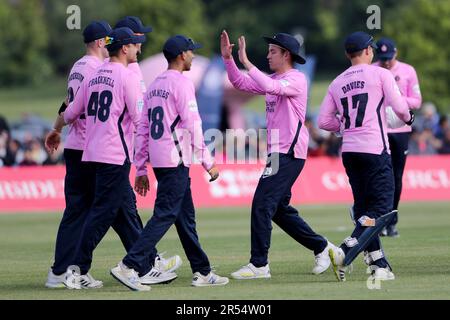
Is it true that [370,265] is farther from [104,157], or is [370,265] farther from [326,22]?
[326,22]

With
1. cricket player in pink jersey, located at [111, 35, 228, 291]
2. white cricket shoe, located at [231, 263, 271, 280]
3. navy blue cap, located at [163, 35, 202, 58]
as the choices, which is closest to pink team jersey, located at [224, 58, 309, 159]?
navy blue cap, located at [163, 35, 202, 58]

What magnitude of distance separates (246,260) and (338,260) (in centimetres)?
297

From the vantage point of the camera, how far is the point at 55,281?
1334 cm

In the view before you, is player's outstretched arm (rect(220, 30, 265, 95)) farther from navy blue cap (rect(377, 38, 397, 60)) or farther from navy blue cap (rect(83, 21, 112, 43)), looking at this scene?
navy blue cap (rect(377, 38, 397, 60))

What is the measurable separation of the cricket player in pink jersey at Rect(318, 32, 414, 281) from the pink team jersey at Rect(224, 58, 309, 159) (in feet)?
1.61

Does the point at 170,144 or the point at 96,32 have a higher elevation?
the point at 96,32

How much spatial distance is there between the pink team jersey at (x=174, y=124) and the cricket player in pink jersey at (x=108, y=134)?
25 cm

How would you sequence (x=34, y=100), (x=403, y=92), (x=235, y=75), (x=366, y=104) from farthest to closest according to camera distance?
(x=34, y=100)
(x=403, y=92)
(x=235, y=75)
(x=366, y=104)

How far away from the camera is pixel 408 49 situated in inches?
2501

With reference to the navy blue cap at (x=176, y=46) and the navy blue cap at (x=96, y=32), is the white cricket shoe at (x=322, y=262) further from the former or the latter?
the navy blue cap at (x=96, y=32)

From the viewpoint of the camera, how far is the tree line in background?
64438mm

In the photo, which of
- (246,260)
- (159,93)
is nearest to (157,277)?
(159,93)

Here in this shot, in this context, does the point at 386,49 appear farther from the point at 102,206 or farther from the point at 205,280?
the point at 102,206
